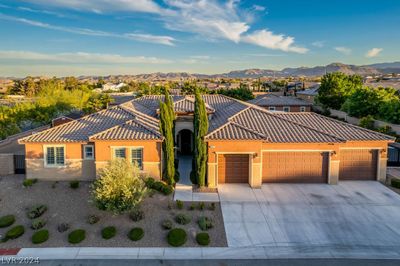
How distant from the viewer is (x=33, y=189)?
18453mm

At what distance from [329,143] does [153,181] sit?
11977 millimetres

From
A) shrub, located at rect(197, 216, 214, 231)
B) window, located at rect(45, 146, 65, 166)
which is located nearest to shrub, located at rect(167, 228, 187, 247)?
shrub, located at rect(197, 216, 214, 231)

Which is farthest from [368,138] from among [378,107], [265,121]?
[378,107]

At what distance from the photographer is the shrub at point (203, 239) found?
13113mm

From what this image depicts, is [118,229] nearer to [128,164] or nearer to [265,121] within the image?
[128,164]

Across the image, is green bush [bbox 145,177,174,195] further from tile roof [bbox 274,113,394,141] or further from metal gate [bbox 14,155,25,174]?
tile roof [bbox 274,113,394,141]

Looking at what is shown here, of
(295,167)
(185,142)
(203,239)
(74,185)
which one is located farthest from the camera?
(185,142)

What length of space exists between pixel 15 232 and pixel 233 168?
1301 cm

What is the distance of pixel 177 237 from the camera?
43.8 ft

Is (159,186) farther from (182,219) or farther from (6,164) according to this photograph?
(6,164)

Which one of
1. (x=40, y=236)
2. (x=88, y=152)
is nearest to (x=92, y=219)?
(x=40, y=236)

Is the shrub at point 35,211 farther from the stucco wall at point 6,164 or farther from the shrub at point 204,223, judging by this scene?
the shrub at point 204,223

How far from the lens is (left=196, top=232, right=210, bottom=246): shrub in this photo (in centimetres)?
1311

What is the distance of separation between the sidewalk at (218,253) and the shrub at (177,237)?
30 cm
